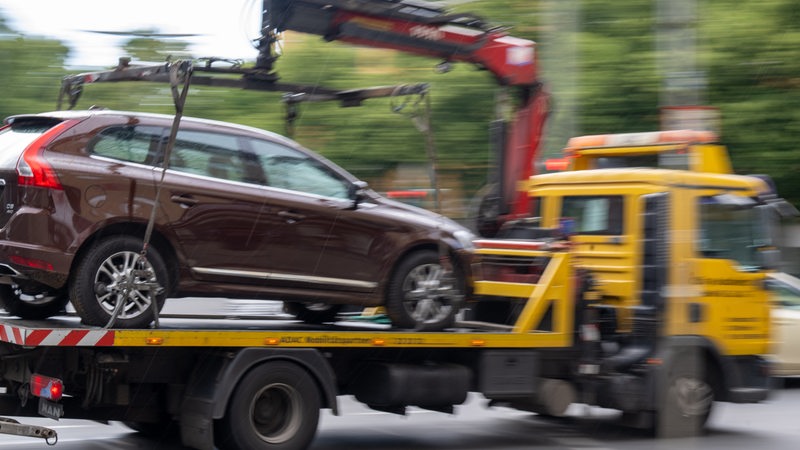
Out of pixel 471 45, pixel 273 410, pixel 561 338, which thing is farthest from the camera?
pixel 471 45

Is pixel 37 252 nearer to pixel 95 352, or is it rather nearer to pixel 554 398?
pixel 95 352

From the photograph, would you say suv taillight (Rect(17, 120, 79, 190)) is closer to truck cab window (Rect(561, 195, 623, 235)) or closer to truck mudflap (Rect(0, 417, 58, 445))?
truck mudflap (Rect(0, 417, 58, 445))

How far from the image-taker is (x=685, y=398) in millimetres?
9781

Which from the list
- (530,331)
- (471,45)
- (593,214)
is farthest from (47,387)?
(471,45)

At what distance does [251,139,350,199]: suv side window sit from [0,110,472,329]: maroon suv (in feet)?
0.03

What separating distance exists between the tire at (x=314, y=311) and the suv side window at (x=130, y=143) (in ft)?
7.50

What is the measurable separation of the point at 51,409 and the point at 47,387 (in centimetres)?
33

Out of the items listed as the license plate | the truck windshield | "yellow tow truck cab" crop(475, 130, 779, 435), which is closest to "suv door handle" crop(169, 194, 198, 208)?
the license plate

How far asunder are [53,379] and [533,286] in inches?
161

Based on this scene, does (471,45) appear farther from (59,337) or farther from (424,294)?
(59,337)

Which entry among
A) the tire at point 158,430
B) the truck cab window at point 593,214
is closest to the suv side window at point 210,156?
the tire at point 158,430

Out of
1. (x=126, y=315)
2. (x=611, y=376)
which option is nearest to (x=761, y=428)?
(x=611, y=376)

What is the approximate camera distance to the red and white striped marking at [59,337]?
23.3ft

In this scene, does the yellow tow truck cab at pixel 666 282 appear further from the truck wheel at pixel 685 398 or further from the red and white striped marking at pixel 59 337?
the red and white striped marking at pixel 59 337
